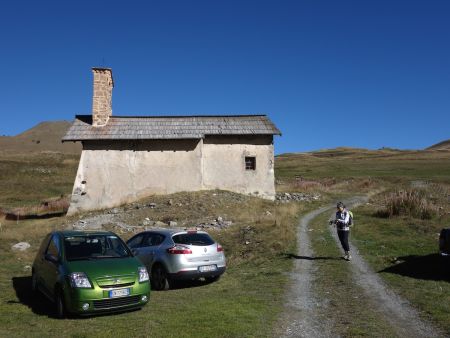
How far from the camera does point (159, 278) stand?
11648 mm

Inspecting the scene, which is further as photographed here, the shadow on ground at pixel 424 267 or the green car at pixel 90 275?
the shadow on ground at pixel 424 267

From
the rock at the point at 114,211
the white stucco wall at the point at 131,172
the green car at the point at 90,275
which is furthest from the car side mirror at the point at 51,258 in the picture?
the white stucco wall at the point at 131,172

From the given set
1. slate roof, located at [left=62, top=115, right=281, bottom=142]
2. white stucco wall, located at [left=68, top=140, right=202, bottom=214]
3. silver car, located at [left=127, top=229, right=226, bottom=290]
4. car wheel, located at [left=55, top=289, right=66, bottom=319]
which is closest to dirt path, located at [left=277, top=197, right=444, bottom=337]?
silver car, located at [left=127, top=229, right=226, bottom=290]

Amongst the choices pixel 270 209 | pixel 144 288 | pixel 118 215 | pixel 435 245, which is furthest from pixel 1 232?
pixel 435 245

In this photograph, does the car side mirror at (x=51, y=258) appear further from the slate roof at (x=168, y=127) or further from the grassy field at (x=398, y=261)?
the slate roof at (x=168, y=127)

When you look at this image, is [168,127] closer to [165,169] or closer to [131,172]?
[165,169]

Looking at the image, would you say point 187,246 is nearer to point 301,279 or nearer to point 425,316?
point 301,279

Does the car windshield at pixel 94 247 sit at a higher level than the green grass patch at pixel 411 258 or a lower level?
higher

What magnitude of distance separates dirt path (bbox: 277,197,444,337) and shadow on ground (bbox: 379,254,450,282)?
0.80 meters

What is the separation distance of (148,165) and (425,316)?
2121cm

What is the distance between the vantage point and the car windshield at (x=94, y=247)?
9.46 metres

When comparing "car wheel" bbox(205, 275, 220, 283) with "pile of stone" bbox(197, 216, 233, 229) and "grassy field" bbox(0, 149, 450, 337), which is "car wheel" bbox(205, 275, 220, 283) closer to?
"grassy field" bbox(0, 149, 450, 337)

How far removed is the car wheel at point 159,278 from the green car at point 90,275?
1.80 meters

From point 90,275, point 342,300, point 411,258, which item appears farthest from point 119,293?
point 411,258
